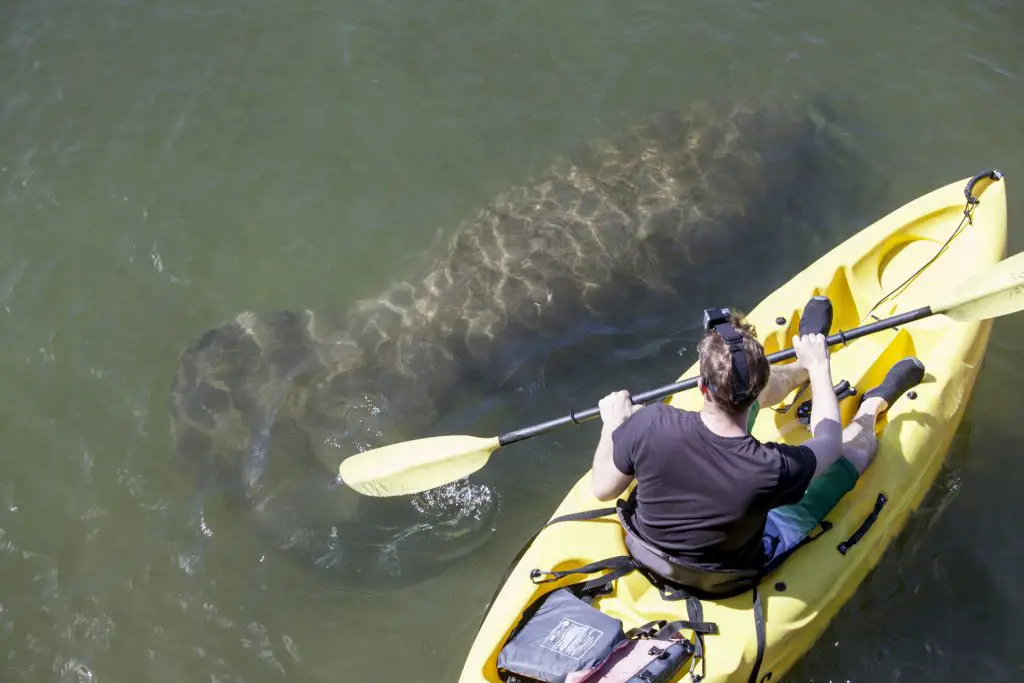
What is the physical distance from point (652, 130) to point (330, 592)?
5033mm

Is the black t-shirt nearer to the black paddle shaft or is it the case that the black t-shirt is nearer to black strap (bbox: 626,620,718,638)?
black strap (bbox: 626,620,718,638)

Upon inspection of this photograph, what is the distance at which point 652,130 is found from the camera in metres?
9.06

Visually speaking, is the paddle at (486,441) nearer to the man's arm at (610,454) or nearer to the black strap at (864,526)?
the man's arm at (610,454)

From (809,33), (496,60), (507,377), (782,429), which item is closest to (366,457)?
(507,377)

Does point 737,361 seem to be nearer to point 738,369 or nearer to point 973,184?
point 738,369

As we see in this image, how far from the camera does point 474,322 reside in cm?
799

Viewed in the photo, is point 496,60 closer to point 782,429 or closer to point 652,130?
point 652,130

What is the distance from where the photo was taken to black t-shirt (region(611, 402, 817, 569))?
460cm

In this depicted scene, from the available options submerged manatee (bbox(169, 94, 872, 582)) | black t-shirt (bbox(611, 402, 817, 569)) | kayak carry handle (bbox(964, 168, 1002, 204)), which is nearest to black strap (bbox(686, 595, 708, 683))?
black t-shirt (bbox(611, 402, 817, 569))

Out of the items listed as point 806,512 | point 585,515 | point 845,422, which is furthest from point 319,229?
point 806,512

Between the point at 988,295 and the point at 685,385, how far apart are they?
2.03 m

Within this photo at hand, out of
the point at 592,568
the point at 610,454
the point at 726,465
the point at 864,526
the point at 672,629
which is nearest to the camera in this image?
the point at 726,465

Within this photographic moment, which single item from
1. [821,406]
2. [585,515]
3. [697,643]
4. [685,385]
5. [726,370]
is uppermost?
[726,370]

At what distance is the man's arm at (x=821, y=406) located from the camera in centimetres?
525
